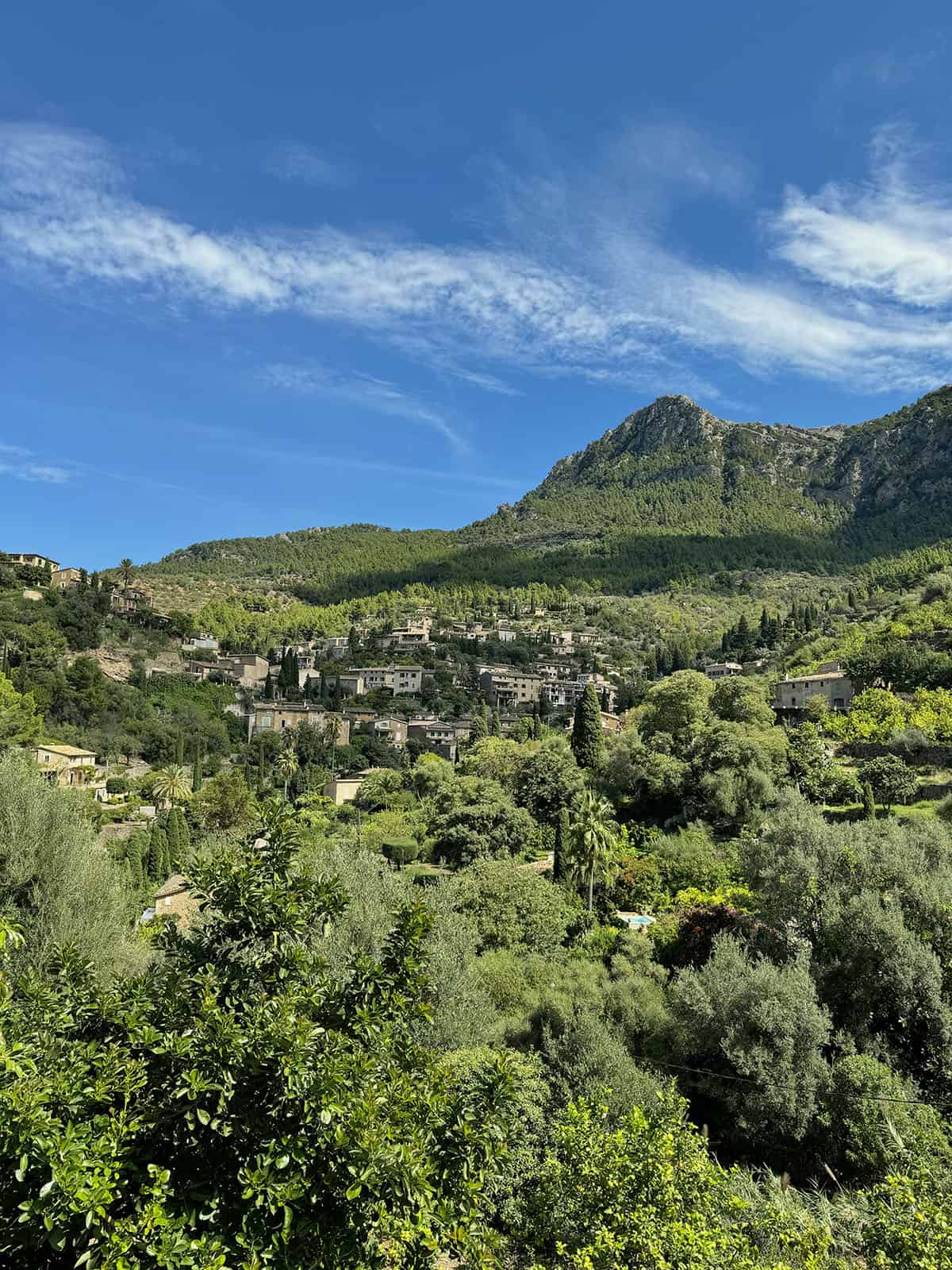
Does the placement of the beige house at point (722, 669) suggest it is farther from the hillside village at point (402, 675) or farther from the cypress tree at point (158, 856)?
the cypress tree at point (158, 856)

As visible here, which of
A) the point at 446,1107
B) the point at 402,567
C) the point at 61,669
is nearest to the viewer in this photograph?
the point at 446,1107

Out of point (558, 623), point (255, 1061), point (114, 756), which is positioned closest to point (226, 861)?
point (255, 1061)

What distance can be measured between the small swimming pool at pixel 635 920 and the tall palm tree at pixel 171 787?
3376 cm

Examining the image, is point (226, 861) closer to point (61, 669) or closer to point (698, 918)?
point (698, 918)

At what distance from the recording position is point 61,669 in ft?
221

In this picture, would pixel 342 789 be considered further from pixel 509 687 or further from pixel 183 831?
pixel 509 687

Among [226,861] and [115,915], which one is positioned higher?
[226,861]

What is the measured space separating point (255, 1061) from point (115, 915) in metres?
10.9

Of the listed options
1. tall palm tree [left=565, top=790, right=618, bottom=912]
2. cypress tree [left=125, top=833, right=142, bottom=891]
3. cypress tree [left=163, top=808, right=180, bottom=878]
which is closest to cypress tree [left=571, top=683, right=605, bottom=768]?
tall palm tree [left=565, top=790, right=618, bottom=912]

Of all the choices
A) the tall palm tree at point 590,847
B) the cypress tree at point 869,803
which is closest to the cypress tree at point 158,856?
the tall palm tree at point 590,847

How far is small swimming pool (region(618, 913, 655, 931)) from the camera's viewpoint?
2402 centimetres

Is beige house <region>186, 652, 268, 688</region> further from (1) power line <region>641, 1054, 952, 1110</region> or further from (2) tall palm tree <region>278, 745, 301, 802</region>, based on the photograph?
(1) power line <region>641, 1054, 952, 1110</region>

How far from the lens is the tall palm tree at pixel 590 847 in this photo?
25.0 meters

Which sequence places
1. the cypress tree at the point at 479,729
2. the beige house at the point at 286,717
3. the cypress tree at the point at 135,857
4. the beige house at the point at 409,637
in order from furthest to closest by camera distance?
1. the beige house at the point at 409,637
2. the beige house at the point at 286,717
3. the cypress tree at the point at 479,729
4. the cypress tree at the point at 135,857
